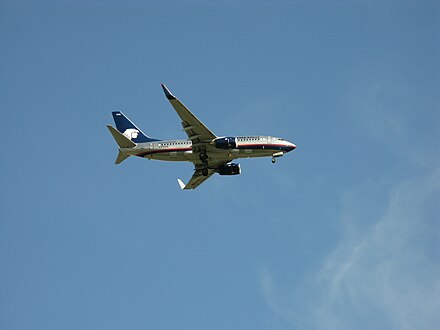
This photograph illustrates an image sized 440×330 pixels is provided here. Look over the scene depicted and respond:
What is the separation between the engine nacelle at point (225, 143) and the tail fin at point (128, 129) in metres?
11.1

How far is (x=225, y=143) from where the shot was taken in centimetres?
10569

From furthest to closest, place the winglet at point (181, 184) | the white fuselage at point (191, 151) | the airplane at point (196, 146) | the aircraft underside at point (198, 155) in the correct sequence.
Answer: the winglet at point (181, 184), the aircraft underside at point (198, 155), the white fuselage at point (191, 151), the airplane at point (196, 146)

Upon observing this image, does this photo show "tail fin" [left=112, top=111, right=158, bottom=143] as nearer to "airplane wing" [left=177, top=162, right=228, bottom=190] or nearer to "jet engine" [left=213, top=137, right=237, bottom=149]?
"airplane wing" [left=177, top=162, right=228, bottom=190]

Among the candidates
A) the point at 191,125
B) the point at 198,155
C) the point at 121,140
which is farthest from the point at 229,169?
the point at 121,140

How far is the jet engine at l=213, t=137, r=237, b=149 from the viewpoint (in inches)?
4163

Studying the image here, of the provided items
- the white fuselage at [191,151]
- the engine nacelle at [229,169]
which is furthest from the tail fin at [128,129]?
the engine nacelle at [229,169]

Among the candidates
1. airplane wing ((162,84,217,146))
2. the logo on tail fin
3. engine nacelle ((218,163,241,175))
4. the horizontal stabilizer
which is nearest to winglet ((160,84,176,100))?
airplane wing ((162,84,217,146))

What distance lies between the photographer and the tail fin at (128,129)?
11127 cm

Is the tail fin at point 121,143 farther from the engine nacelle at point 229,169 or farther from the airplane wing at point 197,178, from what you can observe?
the engine nacelle at point 229,169

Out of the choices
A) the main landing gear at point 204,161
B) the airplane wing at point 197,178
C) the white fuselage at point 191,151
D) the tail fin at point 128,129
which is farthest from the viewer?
the airplane wing at point 197,178

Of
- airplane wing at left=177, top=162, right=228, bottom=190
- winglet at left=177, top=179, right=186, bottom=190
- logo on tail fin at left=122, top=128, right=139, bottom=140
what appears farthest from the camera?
winglet at left=177, top=179, right=186, bottom=190

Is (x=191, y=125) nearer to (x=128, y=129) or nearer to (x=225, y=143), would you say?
(x=225, y=143)

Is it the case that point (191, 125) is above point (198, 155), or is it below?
above

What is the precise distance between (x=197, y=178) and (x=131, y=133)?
524 inches
